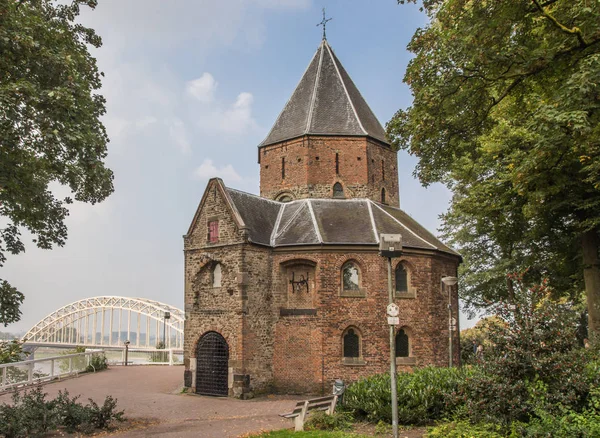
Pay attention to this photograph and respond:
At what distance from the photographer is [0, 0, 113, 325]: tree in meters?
11.1

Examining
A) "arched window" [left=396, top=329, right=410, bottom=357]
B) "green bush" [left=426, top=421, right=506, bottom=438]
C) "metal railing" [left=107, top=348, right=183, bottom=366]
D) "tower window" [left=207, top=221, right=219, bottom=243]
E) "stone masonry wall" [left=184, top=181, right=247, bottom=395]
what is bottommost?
"metal railing" [left=107, top=348, right=183, bottom=366]

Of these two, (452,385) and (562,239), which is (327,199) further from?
(452,385)

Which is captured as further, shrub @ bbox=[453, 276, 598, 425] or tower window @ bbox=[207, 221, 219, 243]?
tower window @ bbox=[207, 221, 219, 243]

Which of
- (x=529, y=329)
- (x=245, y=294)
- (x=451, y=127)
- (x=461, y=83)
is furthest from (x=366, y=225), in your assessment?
(x=529, y=329)

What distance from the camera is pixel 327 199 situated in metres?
24.6

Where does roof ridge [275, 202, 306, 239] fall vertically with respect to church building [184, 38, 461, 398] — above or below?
above

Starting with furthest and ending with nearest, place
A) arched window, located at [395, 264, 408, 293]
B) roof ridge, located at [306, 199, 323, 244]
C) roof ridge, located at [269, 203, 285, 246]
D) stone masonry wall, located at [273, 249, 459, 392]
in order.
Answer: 1. roof ridge, located at [269, 203, 285, 246]
2. arched window, located at [395, 264, 408, 293]
3. roof ridge, located at [306, 199, 323, 244]
4. stone masonry wall, located at [273, 249, 459, 392]

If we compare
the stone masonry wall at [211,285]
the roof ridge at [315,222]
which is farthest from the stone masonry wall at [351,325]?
the stone masonry wall at [211,285]

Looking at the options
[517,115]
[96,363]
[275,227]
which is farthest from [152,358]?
[517,115]

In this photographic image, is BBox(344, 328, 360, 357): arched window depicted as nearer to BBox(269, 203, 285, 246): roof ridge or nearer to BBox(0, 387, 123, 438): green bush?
BBox(269, 203, 285, 246): roof ridge

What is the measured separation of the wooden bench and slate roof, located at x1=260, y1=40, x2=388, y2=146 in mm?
14565

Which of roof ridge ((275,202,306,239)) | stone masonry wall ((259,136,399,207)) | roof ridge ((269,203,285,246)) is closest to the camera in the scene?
roof ridge ((269,203,285,246))

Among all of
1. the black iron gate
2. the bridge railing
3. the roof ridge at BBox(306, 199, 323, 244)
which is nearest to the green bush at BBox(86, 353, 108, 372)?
the bridge railing

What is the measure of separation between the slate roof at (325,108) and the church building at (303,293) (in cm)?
271
